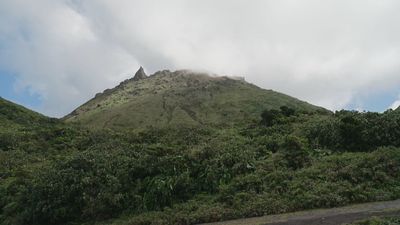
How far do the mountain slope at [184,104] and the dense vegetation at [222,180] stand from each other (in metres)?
76.5

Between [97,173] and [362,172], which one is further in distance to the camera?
[97,173]

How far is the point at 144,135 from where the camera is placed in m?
54.1

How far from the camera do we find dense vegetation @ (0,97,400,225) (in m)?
21.7

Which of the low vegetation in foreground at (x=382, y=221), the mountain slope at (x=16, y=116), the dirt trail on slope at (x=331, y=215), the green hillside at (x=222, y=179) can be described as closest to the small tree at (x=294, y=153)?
the green hillside at (x=222, y=179)

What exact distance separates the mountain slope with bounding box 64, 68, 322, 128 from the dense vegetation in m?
76.5

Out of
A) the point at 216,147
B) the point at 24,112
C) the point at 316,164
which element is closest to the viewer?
the point at 316,164

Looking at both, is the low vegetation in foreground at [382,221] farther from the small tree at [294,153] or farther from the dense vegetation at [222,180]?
the small tree at [294,153]

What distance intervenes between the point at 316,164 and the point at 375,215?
8732 mm

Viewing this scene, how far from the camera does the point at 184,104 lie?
15162 cm

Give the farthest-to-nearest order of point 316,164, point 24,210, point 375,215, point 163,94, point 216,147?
point 163,94 < point 216,147 < point 24,210 < point 316,164 < point 375,215

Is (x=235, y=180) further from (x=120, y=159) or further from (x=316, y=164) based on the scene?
(x=120, y=159)

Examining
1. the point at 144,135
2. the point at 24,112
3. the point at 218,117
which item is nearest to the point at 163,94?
the point at 218,117

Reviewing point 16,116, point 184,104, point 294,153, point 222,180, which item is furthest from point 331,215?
point 184,104

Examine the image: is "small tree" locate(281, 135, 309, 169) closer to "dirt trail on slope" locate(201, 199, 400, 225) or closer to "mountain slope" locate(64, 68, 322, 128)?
"dirt trail on slope" locate(201, 199, 400, 225)
